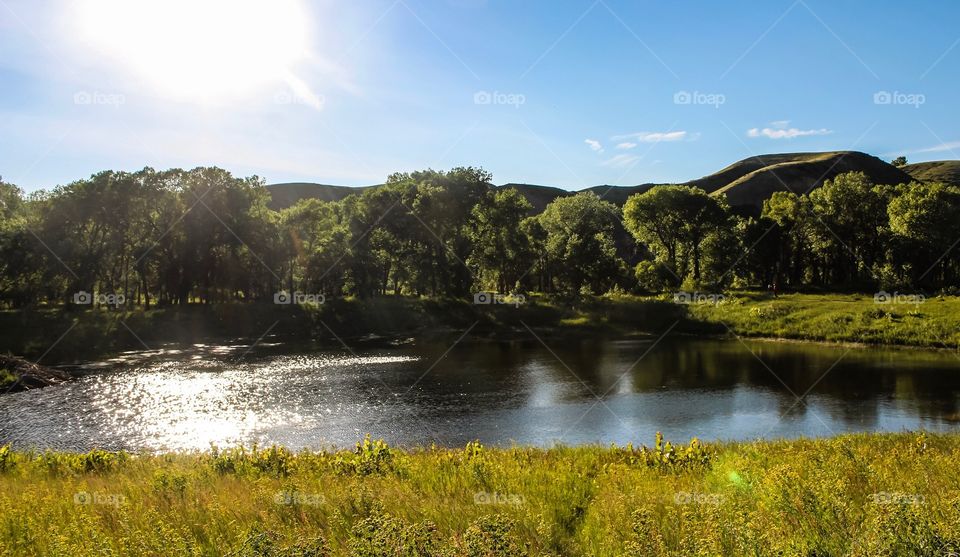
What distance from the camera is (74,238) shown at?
68.3m

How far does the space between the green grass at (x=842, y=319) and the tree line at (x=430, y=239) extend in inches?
802

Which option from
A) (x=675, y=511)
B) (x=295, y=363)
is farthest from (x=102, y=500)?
(x=295, y=363)

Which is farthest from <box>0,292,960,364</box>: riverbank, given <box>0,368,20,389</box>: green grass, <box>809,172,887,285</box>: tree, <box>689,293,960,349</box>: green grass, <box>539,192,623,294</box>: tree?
<box>809,172,887,285</box>: tree

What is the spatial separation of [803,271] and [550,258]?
5092 centimetres

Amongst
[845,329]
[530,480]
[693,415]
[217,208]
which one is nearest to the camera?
[530,480]

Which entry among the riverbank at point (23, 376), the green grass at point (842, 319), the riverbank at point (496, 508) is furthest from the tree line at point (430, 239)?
the riverbank at point (496, 508)

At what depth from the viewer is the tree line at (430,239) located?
2788 inches

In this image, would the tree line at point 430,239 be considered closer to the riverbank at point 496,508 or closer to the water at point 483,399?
the water at point 483,399

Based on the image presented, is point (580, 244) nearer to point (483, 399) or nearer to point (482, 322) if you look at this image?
point (482, 322)

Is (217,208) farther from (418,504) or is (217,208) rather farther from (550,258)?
(418,504)

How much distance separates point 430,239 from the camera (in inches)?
3479

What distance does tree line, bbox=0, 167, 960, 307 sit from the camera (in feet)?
232

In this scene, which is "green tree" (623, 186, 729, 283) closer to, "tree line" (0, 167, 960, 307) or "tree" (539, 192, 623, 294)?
"tree line" (0, 167, 960, 307)

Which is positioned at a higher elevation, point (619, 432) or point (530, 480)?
point (530, 480)
